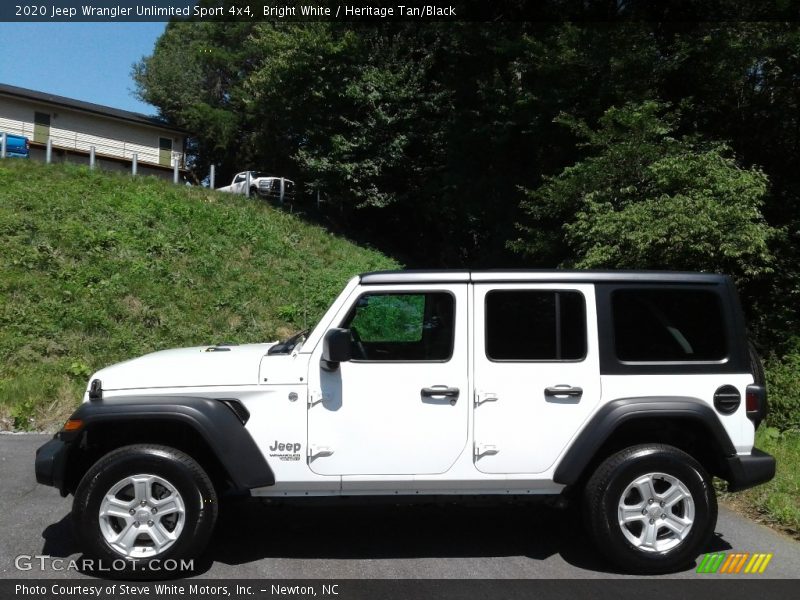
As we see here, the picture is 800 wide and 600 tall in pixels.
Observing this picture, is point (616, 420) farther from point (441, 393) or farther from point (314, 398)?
point (314, 398)

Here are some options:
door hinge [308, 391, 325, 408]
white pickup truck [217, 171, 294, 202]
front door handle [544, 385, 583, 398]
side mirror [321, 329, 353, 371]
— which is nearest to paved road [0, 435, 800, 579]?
door hinge [308, 391, 325, 408]

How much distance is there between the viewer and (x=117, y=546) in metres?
4.37

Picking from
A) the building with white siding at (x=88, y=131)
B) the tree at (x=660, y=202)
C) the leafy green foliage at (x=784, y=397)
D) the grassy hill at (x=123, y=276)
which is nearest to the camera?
the leafy green foliage at (x=784, y=397)

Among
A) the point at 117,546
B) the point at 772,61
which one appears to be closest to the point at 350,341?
the point at 117,546

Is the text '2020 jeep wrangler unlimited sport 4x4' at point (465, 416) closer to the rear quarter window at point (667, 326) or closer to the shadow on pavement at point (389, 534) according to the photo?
the rear quarter window at point (667, 326)

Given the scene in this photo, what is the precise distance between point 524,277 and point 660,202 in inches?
211

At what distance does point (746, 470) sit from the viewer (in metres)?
4.64

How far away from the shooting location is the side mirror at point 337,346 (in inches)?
172

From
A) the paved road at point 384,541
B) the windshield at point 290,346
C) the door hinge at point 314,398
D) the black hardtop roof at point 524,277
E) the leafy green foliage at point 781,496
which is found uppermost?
the black hardtop roof at point 524,277

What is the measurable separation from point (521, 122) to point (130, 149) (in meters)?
23.9

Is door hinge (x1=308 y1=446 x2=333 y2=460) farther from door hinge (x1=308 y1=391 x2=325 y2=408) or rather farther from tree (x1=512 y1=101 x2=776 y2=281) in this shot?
tree (x1=512 y1=101 x2=776 y2=281)

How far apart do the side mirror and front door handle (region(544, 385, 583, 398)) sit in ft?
4.07

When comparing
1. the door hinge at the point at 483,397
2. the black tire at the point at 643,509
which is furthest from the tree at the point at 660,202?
the door hinge at the point at 483,397

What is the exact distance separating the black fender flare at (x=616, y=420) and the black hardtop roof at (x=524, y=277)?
766mm
